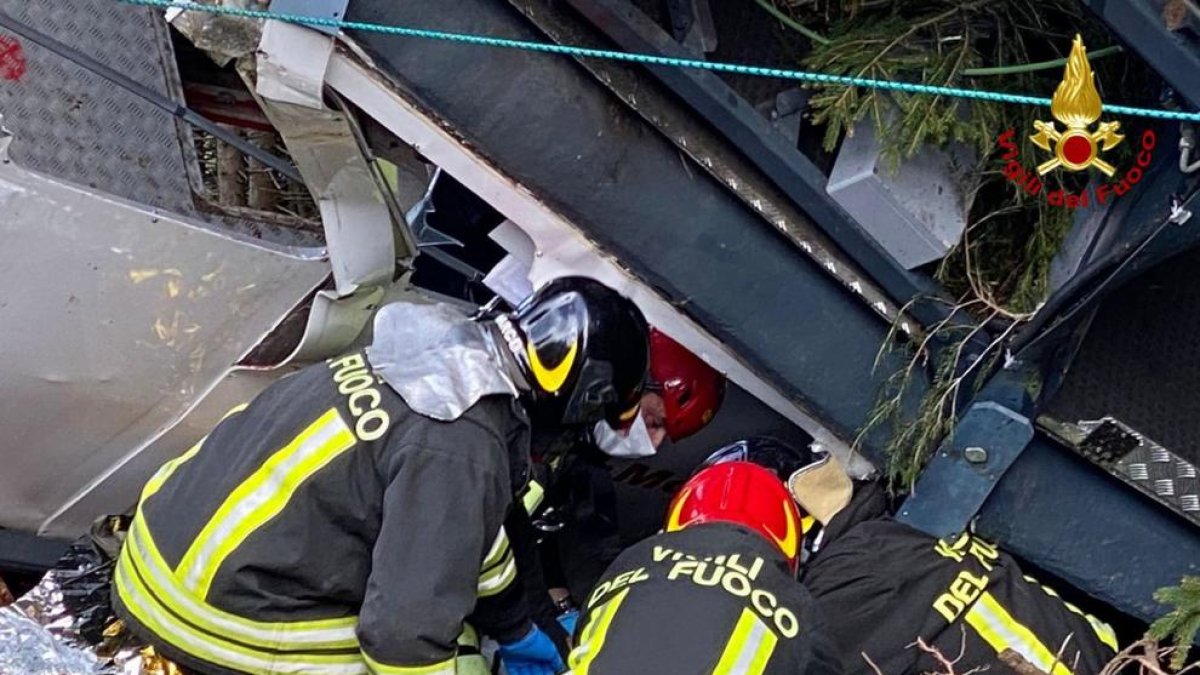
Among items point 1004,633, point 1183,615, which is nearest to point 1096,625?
point 1004,633

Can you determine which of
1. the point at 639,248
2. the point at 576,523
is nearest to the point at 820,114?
the point at 639,248

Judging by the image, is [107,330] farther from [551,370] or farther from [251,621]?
[551,370]

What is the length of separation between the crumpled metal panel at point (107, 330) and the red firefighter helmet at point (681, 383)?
2.84 feet

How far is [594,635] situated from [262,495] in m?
0.76

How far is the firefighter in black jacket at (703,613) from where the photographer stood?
2549 millimetres

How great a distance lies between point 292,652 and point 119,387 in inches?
36.3

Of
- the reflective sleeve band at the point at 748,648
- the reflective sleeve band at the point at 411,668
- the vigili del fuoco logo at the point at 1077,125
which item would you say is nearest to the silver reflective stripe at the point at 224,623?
the reflective sleeve band at the point at 411,668

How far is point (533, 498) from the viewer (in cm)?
365

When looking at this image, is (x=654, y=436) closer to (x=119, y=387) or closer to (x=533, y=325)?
(x=533, y=325)

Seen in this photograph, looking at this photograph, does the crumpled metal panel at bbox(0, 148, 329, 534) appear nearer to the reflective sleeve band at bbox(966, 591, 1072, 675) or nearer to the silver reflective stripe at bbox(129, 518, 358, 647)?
the silver reflective stripe at bbox(129, 518, 358, 647)

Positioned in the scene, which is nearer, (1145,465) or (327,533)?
(327,533)

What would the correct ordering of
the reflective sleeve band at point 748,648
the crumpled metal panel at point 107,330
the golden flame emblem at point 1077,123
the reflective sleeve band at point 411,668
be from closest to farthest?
the reflective sleeve band at point 748,648 < the golden flame emblem at point 1077,123 < the reflective sleeve band at point 411,668 < the crumpled metal panel at point 107,330

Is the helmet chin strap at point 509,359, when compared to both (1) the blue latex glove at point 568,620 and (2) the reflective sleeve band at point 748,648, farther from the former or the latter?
(1) the blue latex glove at point 568,620

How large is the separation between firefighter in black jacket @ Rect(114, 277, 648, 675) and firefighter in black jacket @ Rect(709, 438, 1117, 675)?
24.2 inches
